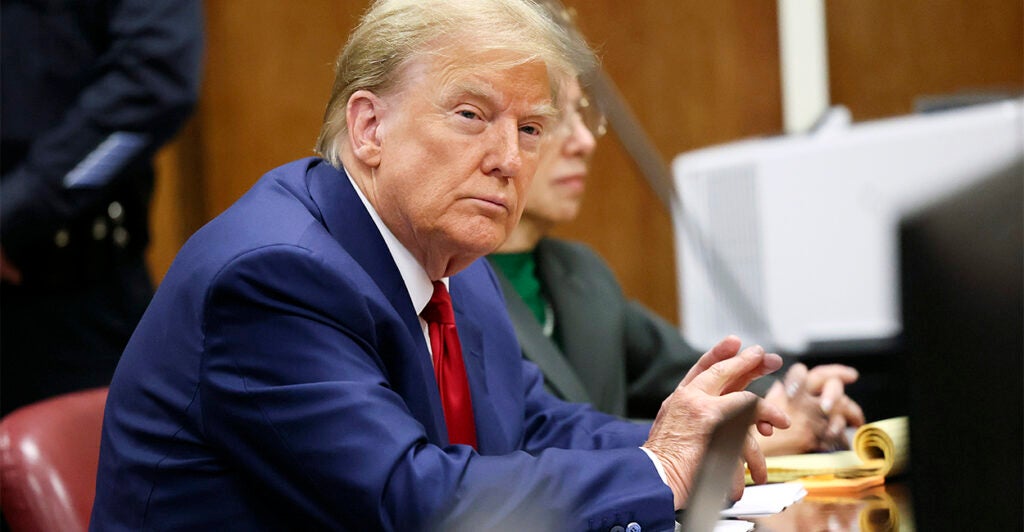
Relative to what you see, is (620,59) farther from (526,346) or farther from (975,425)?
(975,425)

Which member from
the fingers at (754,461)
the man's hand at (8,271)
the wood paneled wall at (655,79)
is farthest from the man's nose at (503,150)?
the wood paneled wall at (655,79)

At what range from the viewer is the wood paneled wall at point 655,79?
453 cm

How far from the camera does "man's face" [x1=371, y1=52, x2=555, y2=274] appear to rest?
163 cm

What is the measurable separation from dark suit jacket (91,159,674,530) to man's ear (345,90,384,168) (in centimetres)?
6

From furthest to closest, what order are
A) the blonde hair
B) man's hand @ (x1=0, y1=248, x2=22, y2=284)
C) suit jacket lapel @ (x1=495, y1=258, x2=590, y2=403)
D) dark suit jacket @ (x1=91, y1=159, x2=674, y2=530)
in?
man's hand @ (x1=0, y1=248, x2=22, y2=284) → suit jacket lapel @ (x1=495, y1=258, x2=590, y2=403) → the blonde hair → dark suit jacket @ (x1=91, y1=159, x2=674, y2=530)

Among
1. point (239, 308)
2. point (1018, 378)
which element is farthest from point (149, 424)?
point (1018, 378)

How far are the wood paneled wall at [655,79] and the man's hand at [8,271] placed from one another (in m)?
1.81

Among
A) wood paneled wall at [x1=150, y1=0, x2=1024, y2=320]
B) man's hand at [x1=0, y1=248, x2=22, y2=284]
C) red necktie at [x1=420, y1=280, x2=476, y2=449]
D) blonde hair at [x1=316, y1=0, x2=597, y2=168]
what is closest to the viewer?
blonde hair at [x1=316, y1=0, x2=597, y2=168]

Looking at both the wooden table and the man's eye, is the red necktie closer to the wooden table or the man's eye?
the man's eye

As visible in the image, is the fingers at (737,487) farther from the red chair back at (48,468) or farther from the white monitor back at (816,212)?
the white monitor back at (816,212)

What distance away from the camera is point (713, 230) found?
3.57 m

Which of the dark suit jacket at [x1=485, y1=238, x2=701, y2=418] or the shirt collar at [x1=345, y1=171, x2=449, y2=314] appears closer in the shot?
the shirt collar at [x1=345, y1=171, x2=449, y2=314]

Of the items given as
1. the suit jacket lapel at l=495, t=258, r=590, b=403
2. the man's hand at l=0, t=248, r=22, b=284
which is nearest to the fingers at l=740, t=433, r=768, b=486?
the suit jacket lapel at l=495, t=258, r=590, b=403

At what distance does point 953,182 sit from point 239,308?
895 mm
